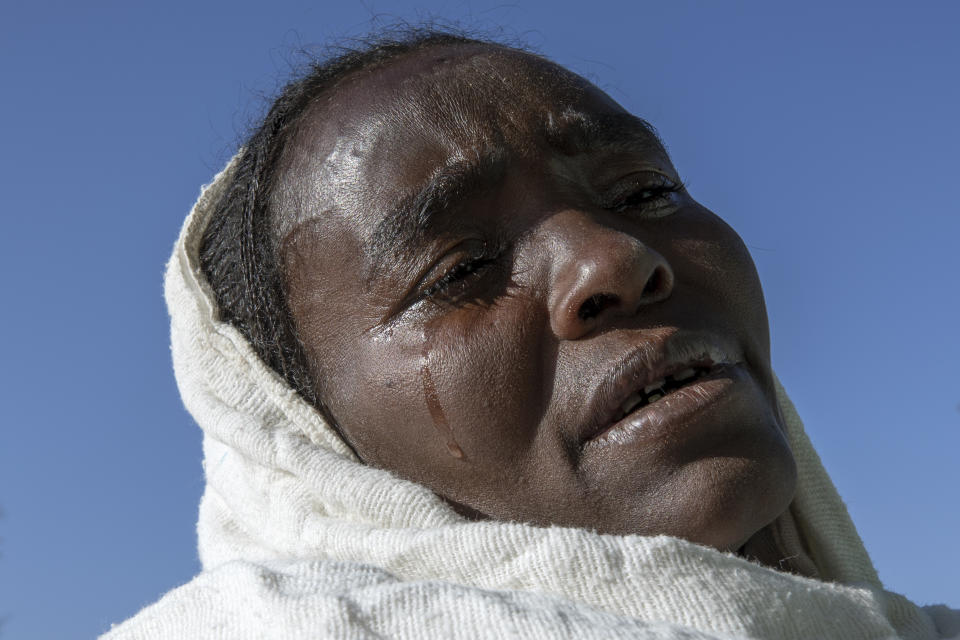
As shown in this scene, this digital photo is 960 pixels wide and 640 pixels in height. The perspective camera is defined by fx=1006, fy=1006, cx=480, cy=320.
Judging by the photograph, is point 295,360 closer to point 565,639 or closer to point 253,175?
point 253,175

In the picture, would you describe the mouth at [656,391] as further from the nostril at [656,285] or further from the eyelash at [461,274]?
the eyelash at [461,274]

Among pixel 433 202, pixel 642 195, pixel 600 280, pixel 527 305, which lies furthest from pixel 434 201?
pixel 642 195

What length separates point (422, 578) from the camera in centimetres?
188

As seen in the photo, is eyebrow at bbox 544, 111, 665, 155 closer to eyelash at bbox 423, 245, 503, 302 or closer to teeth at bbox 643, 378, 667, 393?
eyelash at bbox 423, 245, 503, 302

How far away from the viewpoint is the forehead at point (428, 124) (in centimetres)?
238

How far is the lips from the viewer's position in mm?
2053

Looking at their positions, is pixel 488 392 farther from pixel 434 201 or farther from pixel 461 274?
pixel 434 201

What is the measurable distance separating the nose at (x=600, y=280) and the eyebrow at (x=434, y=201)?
25 cm

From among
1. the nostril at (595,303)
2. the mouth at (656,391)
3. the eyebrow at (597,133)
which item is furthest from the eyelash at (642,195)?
the mouth at (656,391)

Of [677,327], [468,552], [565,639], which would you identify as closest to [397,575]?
[468,552]

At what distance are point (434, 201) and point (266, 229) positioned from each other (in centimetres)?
63

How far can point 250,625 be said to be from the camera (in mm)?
1681

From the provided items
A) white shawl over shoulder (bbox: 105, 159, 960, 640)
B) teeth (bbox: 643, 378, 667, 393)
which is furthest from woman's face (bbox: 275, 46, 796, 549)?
white shawl over shoulder (bbox: 105, 159, 960, 640)

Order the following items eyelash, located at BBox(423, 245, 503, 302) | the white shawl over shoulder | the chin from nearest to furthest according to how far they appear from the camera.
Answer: the white shawl over shoulder, the chin, eyelash, located at BBox(423, 245, 503, 302)
